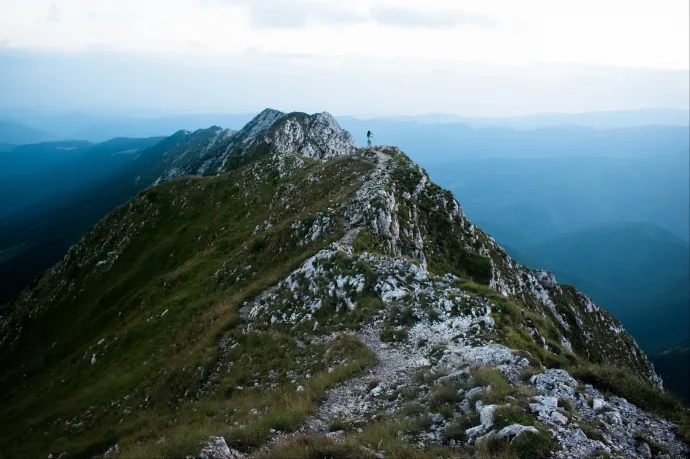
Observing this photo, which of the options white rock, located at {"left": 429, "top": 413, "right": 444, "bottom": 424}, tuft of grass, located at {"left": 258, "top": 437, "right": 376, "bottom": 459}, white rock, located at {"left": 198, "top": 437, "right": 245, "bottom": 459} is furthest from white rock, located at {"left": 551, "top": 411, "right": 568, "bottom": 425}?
white rock, located at {"left": 198, "top": 437, "right": 245, "bottom": 459}

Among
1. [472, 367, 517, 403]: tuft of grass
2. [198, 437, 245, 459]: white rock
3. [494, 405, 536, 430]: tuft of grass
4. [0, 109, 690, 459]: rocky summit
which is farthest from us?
[472, 367, 517, 403]: tuft of grass

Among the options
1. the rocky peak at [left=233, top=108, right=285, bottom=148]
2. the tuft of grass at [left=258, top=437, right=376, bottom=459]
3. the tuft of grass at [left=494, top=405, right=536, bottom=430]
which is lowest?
the tuft of grass at [left=258, top=437, right=376, bottom=459]

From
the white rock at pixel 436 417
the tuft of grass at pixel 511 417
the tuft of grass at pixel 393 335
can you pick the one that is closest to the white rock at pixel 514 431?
the tuft of grass at pixel 511 417

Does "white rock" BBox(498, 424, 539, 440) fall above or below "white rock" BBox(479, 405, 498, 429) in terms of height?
above

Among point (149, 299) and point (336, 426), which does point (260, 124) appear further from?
point (336, 426)

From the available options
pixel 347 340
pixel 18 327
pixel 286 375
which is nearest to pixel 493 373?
pixel 347 340

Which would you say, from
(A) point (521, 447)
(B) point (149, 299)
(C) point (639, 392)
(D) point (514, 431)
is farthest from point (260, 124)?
(A) point (521, 447)

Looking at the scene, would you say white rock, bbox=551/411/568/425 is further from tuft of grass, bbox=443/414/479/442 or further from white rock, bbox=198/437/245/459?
Answer: white rock, bbox=198/437/245/459

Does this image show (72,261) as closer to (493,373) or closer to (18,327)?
(18,327)
